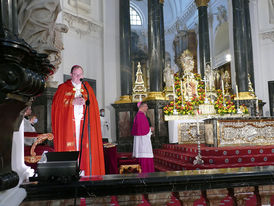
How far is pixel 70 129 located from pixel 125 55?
8989 millimetres

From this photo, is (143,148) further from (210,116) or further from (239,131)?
(210,116)

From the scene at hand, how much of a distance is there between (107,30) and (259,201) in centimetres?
1236

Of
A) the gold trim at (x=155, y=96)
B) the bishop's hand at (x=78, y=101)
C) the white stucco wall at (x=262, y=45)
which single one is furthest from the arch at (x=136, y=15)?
the bishop's hand at (x=78, y=101)

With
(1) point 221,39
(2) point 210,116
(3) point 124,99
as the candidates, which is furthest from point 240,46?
(3) point 124,99

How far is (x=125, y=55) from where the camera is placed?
513 inches

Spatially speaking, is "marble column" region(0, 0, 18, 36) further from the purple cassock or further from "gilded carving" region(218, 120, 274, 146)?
"gilded carving" region(218, 120, 274, 146)

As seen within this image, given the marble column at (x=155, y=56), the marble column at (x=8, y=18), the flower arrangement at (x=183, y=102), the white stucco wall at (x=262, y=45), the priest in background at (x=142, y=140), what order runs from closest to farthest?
the marble column at (x=8, y=18)
the priest in background at (x=142, y=140)
the flower arrangement at (x=183, y=102)
the marble column at (x=155, y=56)
the white stucco wall at (x=262, y=45)

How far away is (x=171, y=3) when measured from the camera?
73.2ft

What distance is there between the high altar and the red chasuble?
355cm

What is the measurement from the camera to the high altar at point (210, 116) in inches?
329

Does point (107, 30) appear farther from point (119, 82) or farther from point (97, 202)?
point (97, 202)

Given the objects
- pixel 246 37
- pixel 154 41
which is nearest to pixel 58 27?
pixel 154 41

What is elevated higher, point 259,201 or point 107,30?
point 107,30

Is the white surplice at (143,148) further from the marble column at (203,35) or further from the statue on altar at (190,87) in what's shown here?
the marble column at (203,35)
